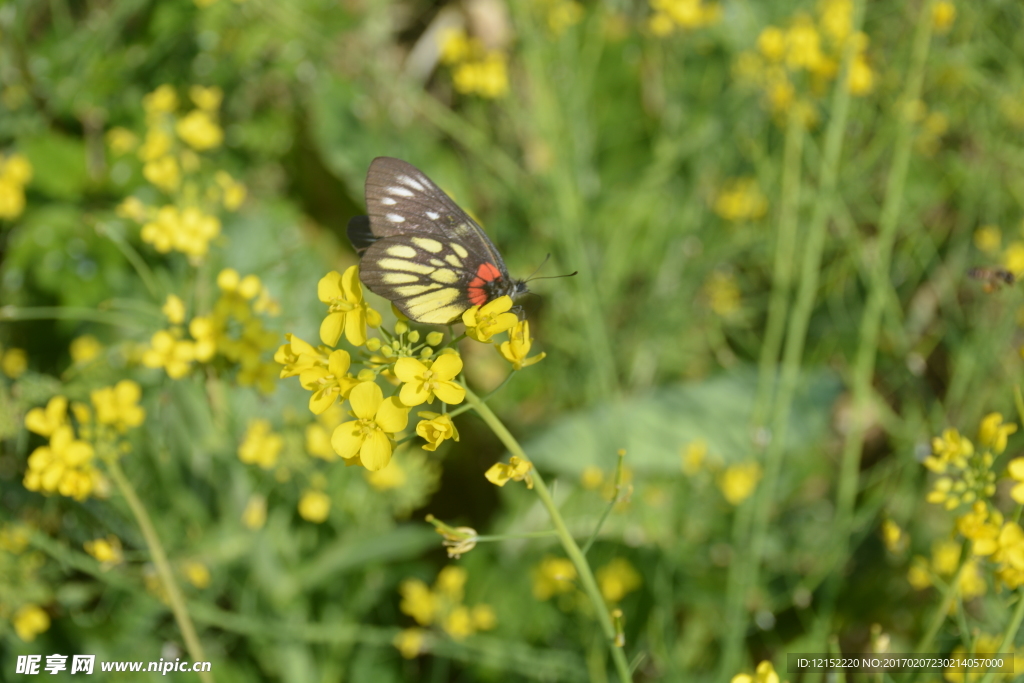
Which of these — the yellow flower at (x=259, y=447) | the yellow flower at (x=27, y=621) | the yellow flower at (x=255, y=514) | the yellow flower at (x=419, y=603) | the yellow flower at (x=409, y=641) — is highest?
the yellow flower at (x=259, y=447)

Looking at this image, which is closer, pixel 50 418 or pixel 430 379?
pixel 430 379

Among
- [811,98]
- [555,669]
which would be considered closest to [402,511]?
[555,669]

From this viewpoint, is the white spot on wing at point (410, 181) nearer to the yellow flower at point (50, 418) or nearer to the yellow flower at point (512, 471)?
the yellow flower at point (512, 471)

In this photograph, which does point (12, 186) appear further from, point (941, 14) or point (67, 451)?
point (941, 14)

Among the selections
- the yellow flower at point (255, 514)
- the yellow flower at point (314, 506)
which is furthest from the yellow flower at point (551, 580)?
the yellow flower at point (255, 514)

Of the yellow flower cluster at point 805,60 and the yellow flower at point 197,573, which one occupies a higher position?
the yellow flower cluster at point 805,60

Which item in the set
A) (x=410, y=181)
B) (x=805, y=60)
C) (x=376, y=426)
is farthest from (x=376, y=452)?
(x=805, y=60)

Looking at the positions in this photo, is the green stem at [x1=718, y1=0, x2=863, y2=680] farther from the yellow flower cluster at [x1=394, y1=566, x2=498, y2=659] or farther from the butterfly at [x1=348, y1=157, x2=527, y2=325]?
the butterfly at [x1=348, y1=157, x2=527, y2=325]
